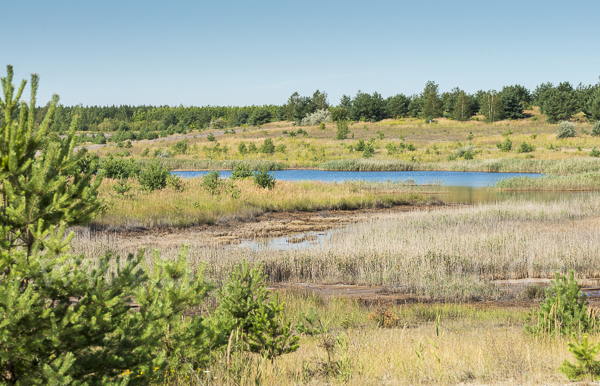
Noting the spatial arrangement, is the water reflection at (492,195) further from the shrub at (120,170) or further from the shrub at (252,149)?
the shrub at (252,149)

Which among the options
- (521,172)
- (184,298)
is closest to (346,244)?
(184,298)

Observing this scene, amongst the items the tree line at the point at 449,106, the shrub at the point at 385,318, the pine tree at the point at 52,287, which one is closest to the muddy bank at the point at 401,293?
the shrub at the point at 385,318

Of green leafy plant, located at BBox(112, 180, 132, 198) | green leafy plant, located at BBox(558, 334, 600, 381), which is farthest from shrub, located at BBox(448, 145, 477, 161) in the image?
green leafy plant, located at BBox(558, 334, 600, 381)

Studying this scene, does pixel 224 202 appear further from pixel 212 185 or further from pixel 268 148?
pixel 268 148

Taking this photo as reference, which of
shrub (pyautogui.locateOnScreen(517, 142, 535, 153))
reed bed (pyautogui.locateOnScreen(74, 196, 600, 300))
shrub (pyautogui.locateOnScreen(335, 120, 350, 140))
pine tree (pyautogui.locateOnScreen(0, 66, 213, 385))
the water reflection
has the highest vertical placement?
shrub (pyautogui.locateOnScreen(335, 120, 350, 140))

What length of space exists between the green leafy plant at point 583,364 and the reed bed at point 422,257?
218 inches

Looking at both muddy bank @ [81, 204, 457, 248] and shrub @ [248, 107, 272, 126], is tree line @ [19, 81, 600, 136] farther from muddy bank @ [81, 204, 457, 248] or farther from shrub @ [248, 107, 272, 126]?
muddy bank @ [81, 204, 457, 248]

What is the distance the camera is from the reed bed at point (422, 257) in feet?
36.6

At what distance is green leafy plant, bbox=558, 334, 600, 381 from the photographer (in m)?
4.48

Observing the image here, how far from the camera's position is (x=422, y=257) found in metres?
12.0

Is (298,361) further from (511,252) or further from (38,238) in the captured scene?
(511,252)

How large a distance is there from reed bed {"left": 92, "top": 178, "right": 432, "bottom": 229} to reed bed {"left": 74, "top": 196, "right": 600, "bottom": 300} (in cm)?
253

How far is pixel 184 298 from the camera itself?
3.67 m

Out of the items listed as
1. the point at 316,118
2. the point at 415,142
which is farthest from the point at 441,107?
the point at 415,142
